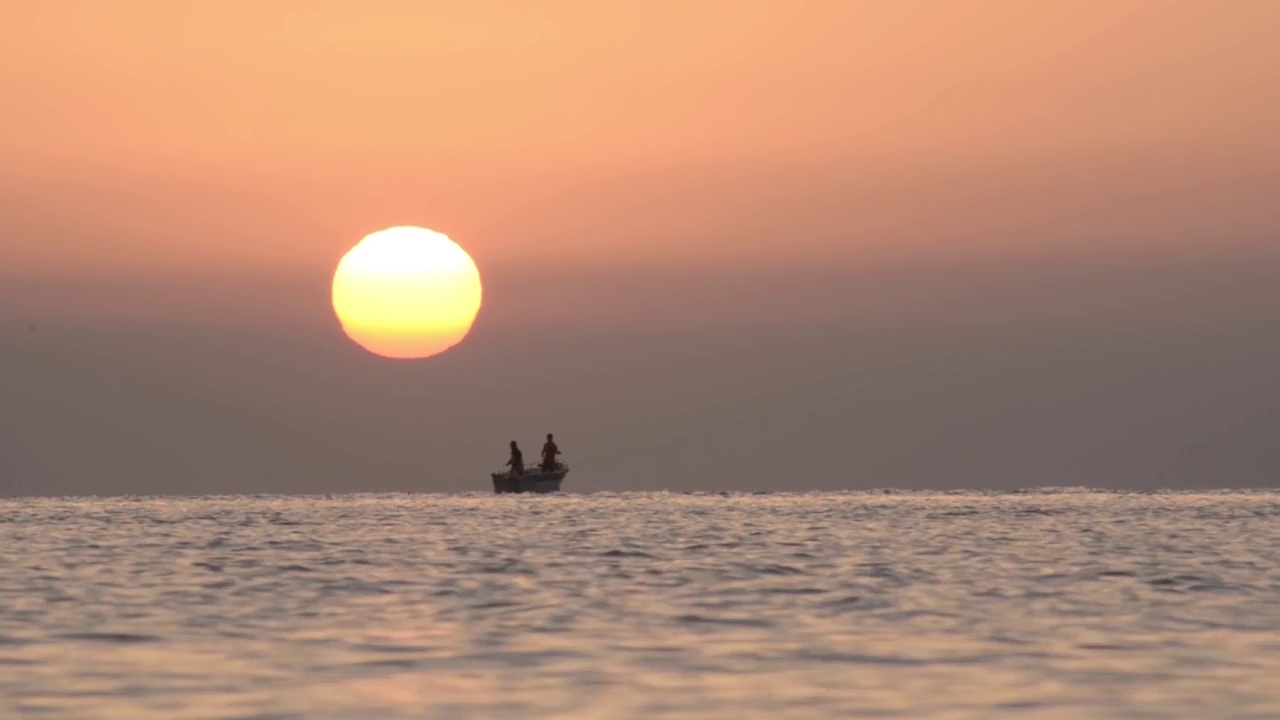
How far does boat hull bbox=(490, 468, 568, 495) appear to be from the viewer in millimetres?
101438

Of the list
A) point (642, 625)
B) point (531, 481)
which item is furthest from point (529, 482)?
point (642, 625)

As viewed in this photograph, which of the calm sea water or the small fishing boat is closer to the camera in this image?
the calm sea water

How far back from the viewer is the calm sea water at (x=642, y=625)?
18.4 m

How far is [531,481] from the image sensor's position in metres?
101

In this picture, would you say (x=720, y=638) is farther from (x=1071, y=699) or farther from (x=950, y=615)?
(x=1071, y=699)

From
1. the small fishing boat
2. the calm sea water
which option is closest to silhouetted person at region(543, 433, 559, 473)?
the small fishing boat

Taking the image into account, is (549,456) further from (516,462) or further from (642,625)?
(642,625)

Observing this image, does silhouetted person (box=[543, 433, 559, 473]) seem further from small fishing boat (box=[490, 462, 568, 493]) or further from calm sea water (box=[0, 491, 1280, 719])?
calm sea water (box=[0, 491, 1280, 719])

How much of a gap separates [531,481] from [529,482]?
0.12m

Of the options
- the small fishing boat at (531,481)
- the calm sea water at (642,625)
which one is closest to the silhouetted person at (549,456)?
the small fishing boat at (531,481)

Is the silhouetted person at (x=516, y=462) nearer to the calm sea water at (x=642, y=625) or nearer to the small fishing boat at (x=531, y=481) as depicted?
the small fishing boat at (x=531, y=481)

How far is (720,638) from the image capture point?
76.5 ft

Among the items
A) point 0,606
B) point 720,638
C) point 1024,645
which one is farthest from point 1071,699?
point 0,606

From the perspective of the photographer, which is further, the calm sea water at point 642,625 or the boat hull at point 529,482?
the boat hull at point 529,482
